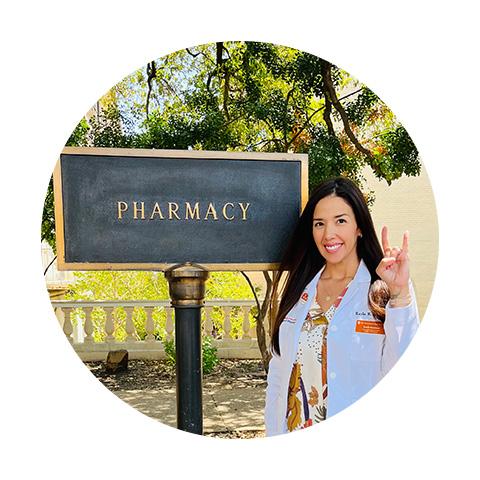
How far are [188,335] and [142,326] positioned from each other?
77.9 inches

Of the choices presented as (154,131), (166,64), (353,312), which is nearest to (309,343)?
(353,312)

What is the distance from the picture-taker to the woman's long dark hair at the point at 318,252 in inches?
69.4

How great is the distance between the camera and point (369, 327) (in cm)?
175

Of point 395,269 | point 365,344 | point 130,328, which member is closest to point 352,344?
point 365,344

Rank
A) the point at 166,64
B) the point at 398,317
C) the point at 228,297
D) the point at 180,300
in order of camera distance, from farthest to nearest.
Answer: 1. the point at 228,297
2. the point at 166,64
3. the point at 180,300
4. the point at 398,317

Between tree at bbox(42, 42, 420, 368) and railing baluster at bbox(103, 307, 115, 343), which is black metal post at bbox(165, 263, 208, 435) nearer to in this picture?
tree at bbox(42, 42, 420, 368)

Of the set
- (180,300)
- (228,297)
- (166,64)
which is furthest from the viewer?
(228,297)

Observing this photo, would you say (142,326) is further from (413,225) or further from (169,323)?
(413,225)

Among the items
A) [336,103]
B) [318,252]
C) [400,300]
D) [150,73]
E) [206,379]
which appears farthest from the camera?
[206,379]

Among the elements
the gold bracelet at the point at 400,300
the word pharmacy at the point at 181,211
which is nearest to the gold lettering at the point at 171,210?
the word pharmacy at the point at 181,211

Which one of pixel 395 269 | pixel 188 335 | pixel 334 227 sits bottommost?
pixel 188 335

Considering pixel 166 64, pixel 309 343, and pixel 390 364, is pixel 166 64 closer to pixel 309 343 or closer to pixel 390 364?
pixel 309 343

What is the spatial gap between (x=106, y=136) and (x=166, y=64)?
0.53 meters

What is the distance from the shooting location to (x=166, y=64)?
108 inches
